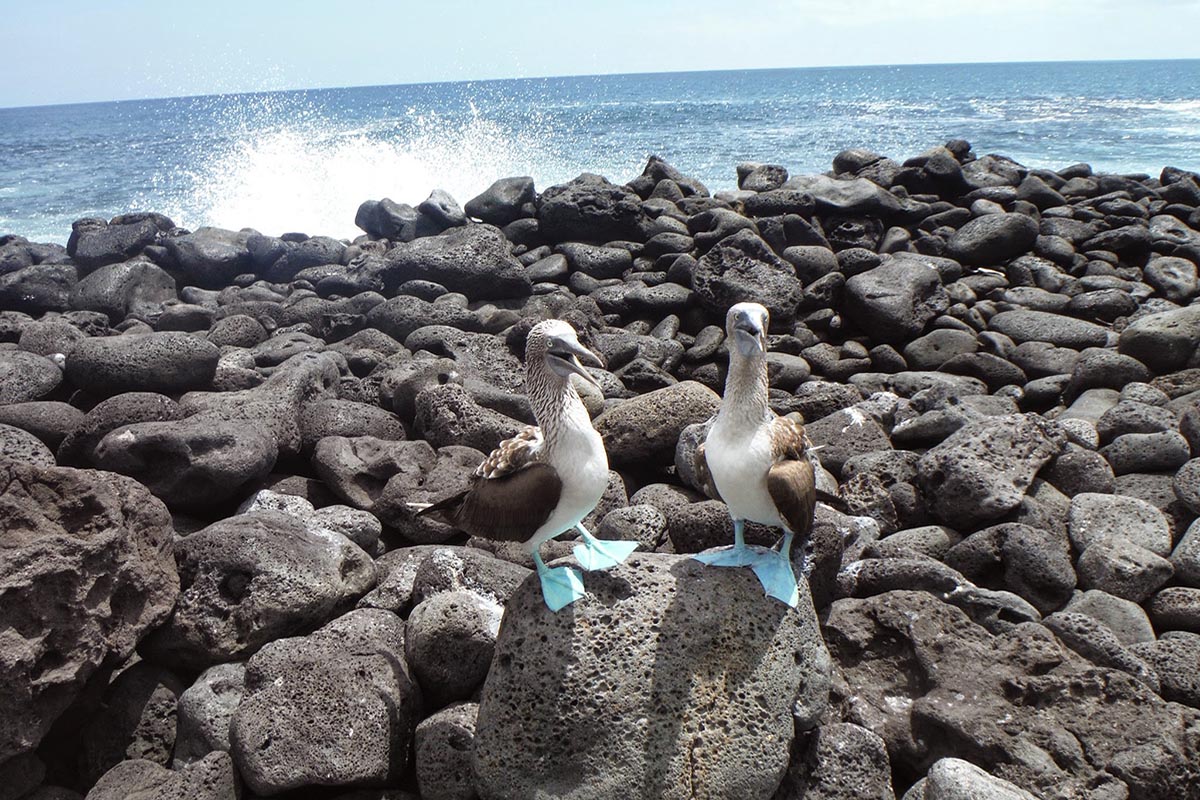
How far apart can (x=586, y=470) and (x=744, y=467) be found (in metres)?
0.59

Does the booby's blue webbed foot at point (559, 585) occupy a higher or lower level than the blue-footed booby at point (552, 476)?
lower

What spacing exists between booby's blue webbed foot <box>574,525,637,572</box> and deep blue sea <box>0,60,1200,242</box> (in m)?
16.9

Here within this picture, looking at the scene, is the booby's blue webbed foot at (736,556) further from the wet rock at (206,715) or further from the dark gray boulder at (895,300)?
the dark gray boulder at (895,300)

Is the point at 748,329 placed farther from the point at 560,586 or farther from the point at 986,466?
the point at 986,466

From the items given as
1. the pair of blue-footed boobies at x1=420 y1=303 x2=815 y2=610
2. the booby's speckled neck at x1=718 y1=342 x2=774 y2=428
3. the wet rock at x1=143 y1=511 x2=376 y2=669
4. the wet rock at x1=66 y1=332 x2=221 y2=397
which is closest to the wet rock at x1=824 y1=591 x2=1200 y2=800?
the pair of blue-footed boobies at x1=420 y1=303 x2=815 y2=610

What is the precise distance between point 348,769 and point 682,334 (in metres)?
7.06

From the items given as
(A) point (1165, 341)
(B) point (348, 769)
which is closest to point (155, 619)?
(B) point (348, 769)

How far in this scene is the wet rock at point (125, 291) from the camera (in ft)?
35.7

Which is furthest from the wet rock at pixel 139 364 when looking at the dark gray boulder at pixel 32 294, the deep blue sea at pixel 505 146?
the deep blue sea at pixel 505 146

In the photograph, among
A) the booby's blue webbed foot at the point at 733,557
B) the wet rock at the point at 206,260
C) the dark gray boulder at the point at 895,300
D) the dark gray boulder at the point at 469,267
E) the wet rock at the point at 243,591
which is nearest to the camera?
the booby's blue webbed foot at the point at 733,557

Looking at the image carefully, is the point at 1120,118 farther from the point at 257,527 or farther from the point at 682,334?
the point at 257,527

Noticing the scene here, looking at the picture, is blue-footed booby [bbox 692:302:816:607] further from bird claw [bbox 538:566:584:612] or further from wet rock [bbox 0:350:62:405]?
wet rock [bbox 0:350:62:405]

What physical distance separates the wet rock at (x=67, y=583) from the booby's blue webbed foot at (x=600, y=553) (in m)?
2.03

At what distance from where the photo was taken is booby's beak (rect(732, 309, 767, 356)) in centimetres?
351
